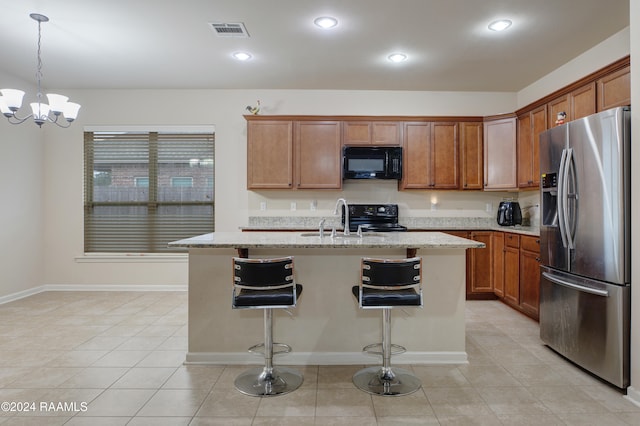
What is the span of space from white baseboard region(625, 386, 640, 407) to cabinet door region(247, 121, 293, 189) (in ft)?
12.4

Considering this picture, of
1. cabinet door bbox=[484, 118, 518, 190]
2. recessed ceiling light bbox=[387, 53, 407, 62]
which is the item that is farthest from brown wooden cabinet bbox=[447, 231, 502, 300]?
recessed ceiling light bbox=[387, 53, 407, 62]

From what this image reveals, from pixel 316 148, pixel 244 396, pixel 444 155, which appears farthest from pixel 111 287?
pixel 444 155

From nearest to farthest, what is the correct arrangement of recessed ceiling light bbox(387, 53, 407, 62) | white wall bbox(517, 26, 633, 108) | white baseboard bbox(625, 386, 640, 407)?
1. white baseboard bbox(625, 386, 640, 407)
2. white wall bbox(517, 26, 633, 108)
3. recessed ceiling light bbox(387, 53, 407, 62)

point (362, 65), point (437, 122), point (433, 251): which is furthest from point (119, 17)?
point (437, 122)

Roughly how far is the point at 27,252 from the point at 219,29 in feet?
13.2

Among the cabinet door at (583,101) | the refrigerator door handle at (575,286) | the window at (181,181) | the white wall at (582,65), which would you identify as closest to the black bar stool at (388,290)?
the refrigerator door handle at (575,286)

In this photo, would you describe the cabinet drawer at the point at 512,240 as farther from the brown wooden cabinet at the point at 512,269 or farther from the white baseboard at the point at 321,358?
the white baseboard at the point at 321,358

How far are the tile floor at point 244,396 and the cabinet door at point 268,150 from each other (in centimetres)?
222

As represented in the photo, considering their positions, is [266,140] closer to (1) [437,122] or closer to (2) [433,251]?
(1) [437,122]

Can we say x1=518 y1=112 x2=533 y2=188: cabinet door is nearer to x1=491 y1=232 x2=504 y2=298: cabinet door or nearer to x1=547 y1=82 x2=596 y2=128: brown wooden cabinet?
x1=547 y1=82 x2=596 y2=128: brown wooden cabinet

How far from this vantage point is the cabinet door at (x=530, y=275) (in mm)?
3670

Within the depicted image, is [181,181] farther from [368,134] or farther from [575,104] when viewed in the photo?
[575,104]

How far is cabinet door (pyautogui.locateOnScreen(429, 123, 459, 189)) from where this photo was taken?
4816mm

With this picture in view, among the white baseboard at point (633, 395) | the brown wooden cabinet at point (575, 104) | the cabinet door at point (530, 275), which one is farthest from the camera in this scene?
the cabinet door at point (530, 275)
